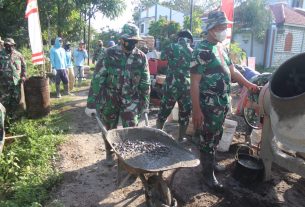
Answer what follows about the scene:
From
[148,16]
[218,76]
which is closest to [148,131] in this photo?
[218,76]

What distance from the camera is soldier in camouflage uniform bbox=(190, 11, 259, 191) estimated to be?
382 cm

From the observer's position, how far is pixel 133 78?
14.7 ft

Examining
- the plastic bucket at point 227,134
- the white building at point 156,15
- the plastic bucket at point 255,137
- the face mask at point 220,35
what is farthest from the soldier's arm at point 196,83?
the white building at point 156,15

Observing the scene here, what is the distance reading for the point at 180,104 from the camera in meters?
5.63

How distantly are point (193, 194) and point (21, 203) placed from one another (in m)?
2.11

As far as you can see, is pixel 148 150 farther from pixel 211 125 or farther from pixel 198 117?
pixel 211 125

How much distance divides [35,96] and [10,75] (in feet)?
2.40

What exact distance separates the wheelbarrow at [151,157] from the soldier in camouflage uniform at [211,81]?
0.59 metres

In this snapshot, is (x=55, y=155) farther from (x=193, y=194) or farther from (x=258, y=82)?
(x=258, y=82)

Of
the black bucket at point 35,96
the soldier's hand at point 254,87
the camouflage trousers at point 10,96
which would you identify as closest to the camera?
the soldier's hand at point 254,87

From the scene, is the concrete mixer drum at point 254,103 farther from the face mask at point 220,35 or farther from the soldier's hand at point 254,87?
the face mask at point 220,35

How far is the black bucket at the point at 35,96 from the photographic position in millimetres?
7480

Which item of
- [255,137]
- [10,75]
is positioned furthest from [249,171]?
[10,75]

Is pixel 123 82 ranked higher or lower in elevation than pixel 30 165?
higher
